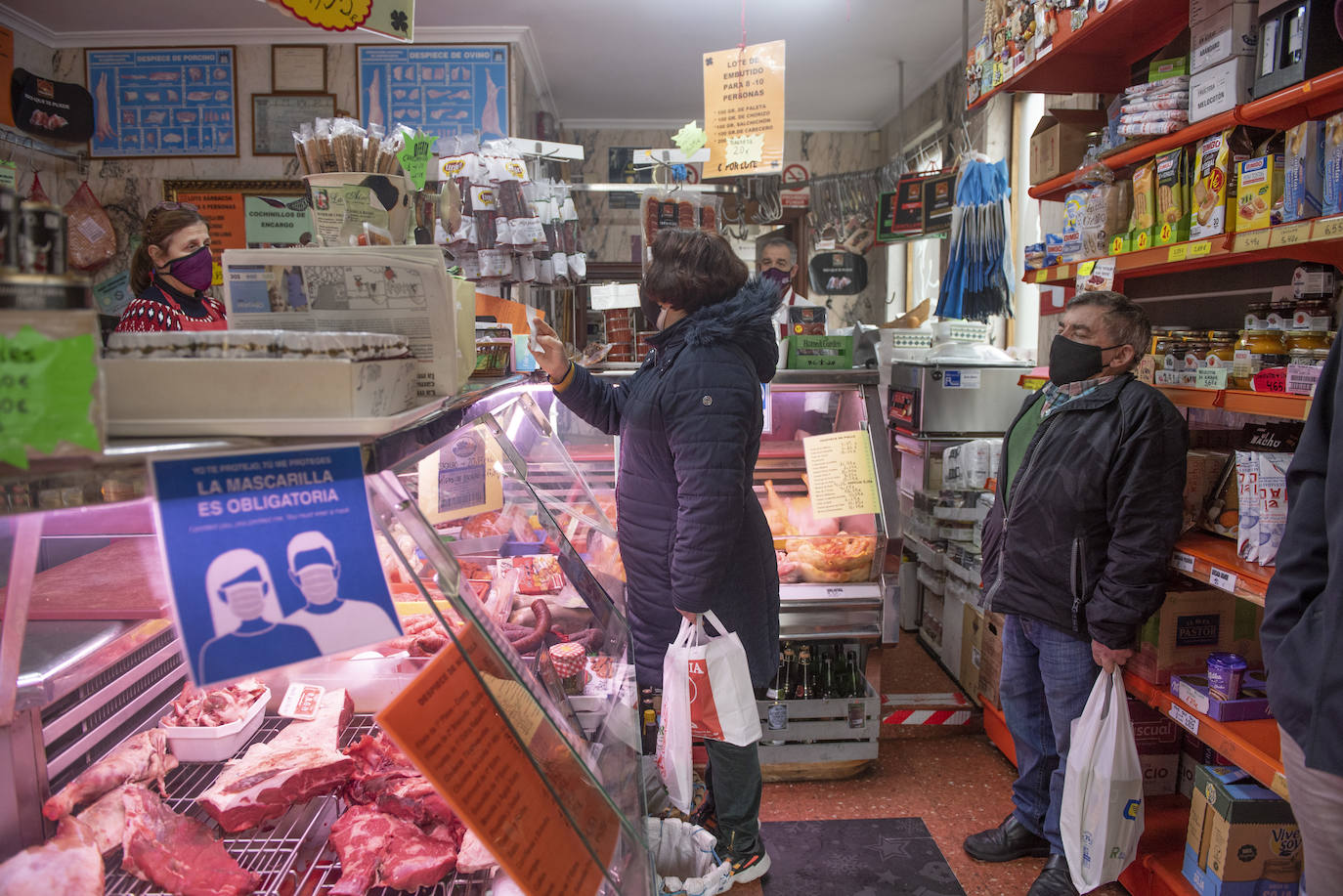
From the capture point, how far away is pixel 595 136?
9.23 m

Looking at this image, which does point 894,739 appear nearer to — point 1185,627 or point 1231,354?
point 1185,627

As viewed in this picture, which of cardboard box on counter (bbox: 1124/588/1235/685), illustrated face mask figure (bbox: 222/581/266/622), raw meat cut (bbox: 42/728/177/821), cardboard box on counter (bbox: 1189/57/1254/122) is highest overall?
cardboard box on counter (bbox: 1189/57/1254/122)

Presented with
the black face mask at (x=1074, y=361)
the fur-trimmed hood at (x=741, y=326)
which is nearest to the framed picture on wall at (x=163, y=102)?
the fur-trimmed hood at (x=741, y=326)

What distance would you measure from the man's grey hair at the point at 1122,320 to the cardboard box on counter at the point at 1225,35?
2.30 ft

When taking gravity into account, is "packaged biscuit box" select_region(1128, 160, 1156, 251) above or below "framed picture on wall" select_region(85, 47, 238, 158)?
below

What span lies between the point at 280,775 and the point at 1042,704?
261cm

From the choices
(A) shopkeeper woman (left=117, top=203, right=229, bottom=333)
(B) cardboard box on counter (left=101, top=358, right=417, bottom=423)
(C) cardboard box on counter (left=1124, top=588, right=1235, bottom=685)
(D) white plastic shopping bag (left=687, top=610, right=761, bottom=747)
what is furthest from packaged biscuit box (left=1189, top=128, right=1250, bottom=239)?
(A) shopkeeper woman (left=117, top=203, right=229, bottom=333)

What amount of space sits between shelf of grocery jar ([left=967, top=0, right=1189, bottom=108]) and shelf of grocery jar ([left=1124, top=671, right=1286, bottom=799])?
2235 millimetres

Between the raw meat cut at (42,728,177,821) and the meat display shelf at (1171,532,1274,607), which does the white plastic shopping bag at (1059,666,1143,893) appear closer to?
the meat display shelf at (1171,532,1274,607)

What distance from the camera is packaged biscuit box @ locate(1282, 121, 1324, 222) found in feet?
6.70

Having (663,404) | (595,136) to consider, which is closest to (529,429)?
(663,404)

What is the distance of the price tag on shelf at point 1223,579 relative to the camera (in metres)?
2.28

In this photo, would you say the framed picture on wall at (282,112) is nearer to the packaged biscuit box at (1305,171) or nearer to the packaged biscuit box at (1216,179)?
the packaged biscuit box at (1216,179)

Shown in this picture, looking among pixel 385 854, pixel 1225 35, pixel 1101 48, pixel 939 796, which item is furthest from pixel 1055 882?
pixel 1101 48
